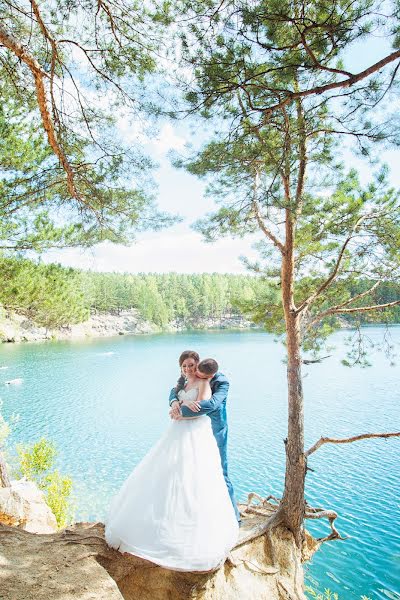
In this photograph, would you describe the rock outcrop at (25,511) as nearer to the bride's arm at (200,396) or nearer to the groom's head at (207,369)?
the bride's arm at (200,396)

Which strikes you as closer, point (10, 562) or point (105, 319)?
point (10, 562)

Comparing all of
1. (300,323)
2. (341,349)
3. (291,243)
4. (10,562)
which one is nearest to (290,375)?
(300,323)

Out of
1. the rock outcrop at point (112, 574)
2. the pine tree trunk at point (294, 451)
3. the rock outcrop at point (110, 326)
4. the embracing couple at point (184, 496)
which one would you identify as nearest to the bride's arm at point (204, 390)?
the embracing couple at point (184, 496)

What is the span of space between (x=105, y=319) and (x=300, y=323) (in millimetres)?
54817

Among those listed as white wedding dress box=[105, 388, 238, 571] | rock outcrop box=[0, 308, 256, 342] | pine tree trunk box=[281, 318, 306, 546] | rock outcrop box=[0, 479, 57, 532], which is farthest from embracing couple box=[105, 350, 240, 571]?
rock outcrop box=[0, 308, 256, 342]

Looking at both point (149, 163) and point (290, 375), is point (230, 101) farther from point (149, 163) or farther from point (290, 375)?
point (290, 375)

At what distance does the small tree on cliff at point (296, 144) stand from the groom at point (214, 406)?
62.2 inches

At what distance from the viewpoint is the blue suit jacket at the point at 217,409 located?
2849 mm

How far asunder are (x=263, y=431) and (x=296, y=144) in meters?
12.4

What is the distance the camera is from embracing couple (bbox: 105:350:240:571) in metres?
2.58

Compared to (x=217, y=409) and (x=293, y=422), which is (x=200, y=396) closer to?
(x=217, y=409)

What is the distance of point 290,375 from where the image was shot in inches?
187

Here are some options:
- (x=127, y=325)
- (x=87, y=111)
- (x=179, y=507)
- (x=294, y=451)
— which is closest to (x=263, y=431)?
(x=294, y=451)

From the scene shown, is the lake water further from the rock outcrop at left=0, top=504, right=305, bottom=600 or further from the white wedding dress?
the white wedding dress
